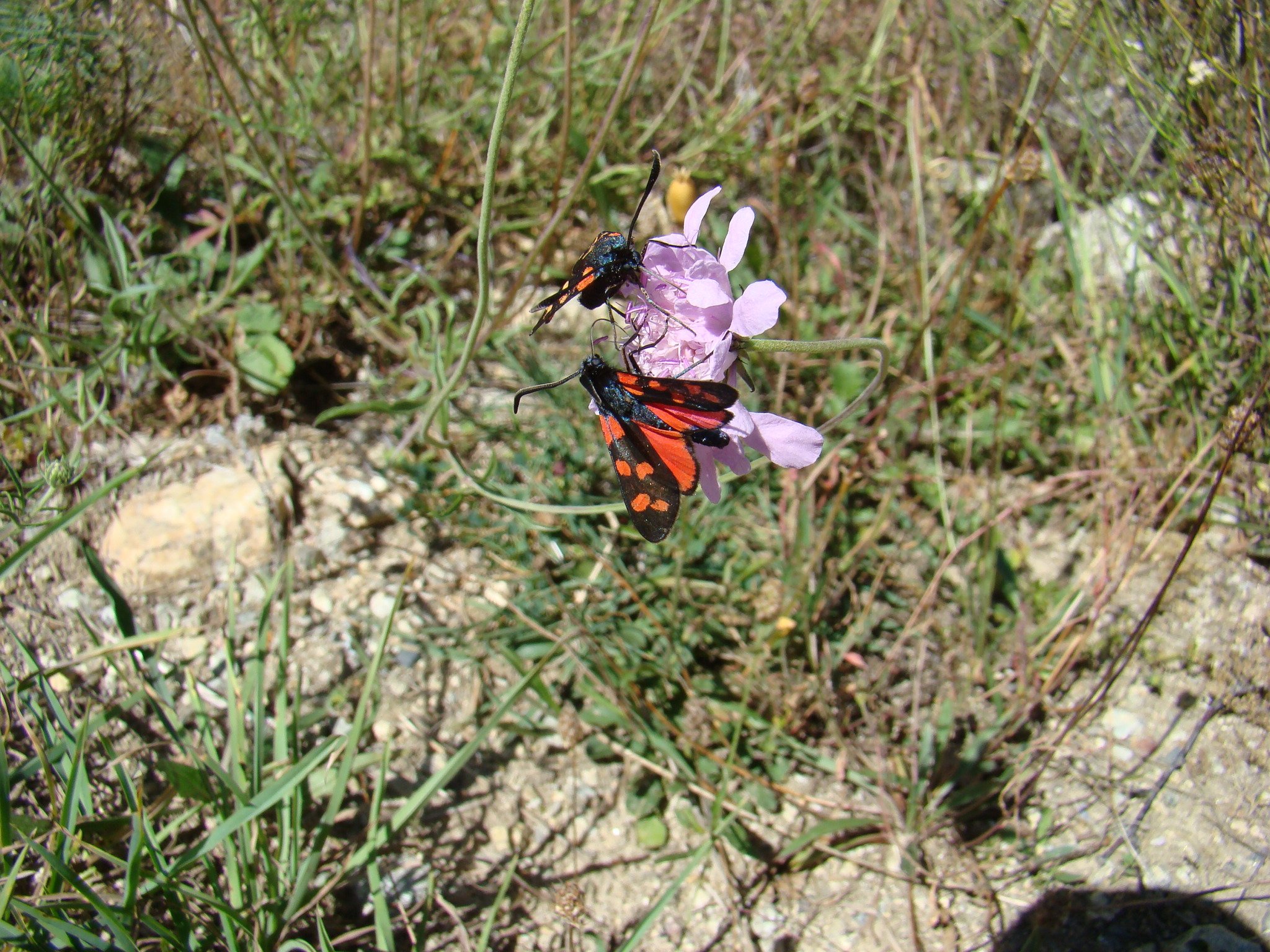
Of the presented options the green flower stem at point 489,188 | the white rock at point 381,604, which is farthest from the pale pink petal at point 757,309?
the white rock at point 381,604

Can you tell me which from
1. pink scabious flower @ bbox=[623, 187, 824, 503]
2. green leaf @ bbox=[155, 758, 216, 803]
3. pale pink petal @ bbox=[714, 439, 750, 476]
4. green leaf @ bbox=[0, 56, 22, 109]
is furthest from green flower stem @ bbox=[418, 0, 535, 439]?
green leaf @ bbox=[0, 56, 22, 109]

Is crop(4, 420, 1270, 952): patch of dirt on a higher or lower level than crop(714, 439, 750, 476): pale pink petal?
lower

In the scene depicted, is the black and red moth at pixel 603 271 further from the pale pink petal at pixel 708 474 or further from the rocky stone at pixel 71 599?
the rocky stone at pixel 71 599

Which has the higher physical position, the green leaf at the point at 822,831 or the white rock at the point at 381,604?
the white rock at the point at 381,604

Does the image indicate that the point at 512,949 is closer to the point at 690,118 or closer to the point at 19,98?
the point at 19,98

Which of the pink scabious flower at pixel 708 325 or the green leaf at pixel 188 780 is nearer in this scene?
the pink scabious flower at pixel 708 325

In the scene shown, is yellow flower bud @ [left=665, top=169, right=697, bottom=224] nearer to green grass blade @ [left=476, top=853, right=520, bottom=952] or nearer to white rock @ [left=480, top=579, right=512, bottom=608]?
white rock @ [left=480, top=579, right=512, bottom=608]
